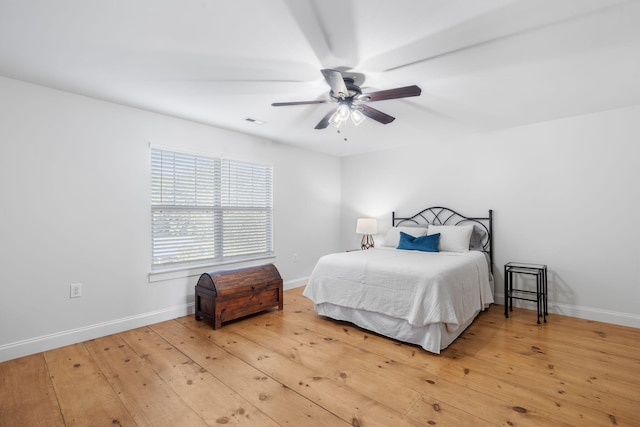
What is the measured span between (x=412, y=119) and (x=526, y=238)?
212cm

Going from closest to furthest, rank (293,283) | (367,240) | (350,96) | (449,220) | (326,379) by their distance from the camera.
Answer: (326,379), (350,96), (449,220), (293,283), (367,240)

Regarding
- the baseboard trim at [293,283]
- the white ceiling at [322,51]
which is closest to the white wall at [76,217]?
the white ceiling at [322,51]

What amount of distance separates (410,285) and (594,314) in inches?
93.2

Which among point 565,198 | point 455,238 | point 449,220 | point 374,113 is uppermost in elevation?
point 374,113

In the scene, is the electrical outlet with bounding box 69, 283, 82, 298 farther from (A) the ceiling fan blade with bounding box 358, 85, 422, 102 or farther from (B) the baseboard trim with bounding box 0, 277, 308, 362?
(A) the ceiling fan blade with bounding box 358, 85, 422, 102

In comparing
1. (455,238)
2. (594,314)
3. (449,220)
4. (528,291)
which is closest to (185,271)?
(455,238)

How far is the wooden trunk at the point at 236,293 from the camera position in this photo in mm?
3182

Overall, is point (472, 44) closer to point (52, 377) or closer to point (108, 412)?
point (108, 412)

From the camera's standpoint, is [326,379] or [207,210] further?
[207,210]

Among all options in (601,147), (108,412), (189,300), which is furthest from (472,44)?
(189,300)

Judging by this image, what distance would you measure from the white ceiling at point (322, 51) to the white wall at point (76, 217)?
0.89 ft

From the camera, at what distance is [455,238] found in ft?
12.9

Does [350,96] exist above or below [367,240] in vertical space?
above

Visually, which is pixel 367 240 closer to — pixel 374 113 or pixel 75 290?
pixel 374 113
